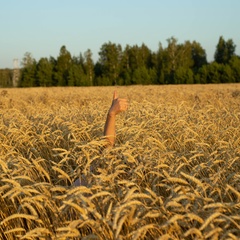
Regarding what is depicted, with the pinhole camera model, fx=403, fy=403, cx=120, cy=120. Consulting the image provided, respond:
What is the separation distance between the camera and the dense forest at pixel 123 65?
2233 inches

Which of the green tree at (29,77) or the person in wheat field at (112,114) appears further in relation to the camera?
the green tree at (29,77)

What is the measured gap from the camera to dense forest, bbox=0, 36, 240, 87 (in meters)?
56.7

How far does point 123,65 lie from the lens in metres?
64.5

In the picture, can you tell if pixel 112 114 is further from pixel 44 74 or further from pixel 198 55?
pixel 198 55

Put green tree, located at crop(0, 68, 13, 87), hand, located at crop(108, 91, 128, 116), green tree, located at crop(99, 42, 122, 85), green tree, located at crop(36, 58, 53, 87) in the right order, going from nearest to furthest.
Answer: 1. hand, located at crop(108, 91, 128, 116)
2. green tree, located at crop(99, 42, 122, 85)
3. green tree, located at crop(36, 58, 53, 87)
4. green tree, located at crop(0, 68, 13, 87)

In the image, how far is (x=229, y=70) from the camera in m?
50.2

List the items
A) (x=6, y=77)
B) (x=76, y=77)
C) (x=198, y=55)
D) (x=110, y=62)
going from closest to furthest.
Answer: (x=76, y=77)
(x=110, y=62)
(x=198, y=55)
(x=6, y=77)

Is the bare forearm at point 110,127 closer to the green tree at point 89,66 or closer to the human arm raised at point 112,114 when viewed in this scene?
the human arm raised at point 112,114

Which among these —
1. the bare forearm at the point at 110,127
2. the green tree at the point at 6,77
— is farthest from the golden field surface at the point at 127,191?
the green tree at the point at 6,77

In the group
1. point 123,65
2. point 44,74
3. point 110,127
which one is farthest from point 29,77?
point 110,127

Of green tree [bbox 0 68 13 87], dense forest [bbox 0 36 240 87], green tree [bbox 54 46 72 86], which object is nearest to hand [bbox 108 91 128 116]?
dense forest [bbox 0 36 240 87]

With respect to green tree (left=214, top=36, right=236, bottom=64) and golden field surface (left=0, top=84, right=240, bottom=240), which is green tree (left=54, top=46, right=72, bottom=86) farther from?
golden field surface (left=0, top=84, right=240, bottom=240)

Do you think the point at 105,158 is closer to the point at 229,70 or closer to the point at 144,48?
the point at 229,70

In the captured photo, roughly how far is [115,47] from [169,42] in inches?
337
